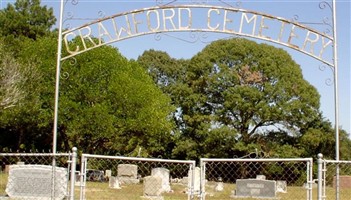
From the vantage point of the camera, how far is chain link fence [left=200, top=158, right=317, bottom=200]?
70.1 feet

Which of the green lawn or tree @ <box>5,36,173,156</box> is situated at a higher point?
tree @ <box>5,36,173,156</box>

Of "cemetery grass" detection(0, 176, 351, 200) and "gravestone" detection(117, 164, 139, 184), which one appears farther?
"gravestone" detection(117, 164, 139, 184)

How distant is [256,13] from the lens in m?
10.1

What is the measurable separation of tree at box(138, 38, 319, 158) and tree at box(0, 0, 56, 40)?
1172 centimetres

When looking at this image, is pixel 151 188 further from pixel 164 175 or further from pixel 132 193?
pixel 164 175

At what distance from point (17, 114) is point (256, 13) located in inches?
811

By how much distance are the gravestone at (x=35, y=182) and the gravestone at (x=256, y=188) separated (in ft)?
35.8

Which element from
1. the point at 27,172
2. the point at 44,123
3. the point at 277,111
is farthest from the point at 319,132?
the point at 27,172

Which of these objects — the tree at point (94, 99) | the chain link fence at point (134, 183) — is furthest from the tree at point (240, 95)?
the tree at point (94, 99)

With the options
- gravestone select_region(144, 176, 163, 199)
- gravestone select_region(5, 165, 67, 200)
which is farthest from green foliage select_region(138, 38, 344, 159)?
gravestone select_region(5, 165, 67, 200)

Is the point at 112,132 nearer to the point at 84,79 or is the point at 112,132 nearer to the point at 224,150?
the point at 84,79

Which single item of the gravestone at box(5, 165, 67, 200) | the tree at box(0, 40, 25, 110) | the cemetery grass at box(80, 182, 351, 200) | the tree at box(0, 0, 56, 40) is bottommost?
the cemetery grass at box(80, 182, 351, 200)

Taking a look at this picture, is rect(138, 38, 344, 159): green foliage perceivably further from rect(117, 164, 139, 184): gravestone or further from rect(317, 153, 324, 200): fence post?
rect(317, 153, 324, 200): fence post

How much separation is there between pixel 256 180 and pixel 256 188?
0.37 m
